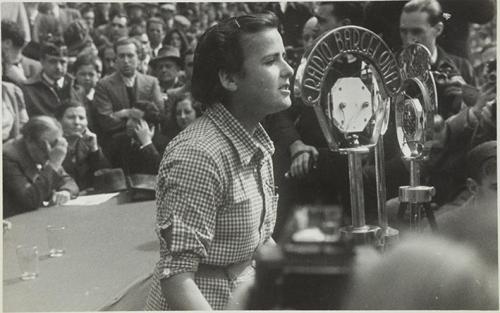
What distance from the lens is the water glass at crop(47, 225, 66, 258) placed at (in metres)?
1.21

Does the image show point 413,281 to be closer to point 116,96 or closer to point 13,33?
point 116,96

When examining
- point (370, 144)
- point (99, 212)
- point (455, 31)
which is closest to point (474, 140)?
Result: point (455, 31)

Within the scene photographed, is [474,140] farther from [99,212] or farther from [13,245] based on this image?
[13,245]

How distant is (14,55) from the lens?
125cm

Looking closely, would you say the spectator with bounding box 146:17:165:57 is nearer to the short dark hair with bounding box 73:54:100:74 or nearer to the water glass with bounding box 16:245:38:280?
the short dark hair with bounding box 73:54:100:74

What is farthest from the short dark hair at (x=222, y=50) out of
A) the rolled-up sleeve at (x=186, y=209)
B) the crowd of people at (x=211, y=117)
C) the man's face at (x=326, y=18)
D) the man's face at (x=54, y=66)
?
the man's face at (x=54, y=66)

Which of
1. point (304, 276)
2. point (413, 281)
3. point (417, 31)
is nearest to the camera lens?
point (413, 281)

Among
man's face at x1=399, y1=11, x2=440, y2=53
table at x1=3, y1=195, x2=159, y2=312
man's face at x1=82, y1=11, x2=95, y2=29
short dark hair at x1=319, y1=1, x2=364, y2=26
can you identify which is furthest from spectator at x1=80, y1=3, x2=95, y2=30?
man's face at x1=399, y1=11, x2=440, y2=53

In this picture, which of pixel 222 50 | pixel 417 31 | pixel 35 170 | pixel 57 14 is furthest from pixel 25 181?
pixel 417 31

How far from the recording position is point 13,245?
4.00 ft

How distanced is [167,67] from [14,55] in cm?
31

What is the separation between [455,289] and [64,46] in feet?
3.06

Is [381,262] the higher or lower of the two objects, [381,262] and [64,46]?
the lower

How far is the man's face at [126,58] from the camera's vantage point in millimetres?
1290
